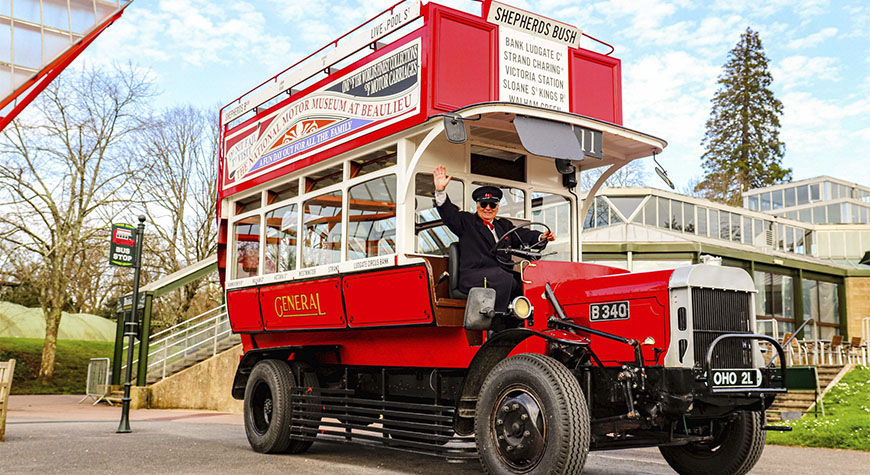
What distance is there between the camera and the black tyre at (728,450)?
6.36 meters

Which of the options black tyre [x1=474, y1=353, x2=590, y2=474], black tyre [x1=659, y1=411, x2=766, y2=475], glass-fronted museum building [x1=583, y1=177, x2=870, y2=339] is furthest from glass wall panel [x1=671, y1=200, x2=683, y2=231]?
black tyre [x1=474, y1=353, x2=590, y2=474]

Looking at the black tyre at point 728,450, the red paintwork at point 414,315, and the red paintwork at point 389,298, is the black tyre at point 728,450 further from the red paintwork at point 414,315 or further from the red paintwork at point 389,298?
the red paintwork at point 389,298

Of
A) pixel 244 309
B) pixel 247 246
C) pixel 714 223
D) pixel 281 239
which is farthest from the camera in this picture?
pixel 714 223

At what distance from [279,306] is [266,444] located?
1.49 m

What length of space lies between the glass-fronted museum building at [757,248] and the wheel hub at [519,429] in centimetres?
1936

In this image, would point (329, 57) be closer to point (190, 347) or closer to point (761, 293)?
point (190, 347)

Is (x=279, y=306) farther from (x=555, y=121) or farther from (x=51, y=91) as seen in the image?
(x=51, y=91)

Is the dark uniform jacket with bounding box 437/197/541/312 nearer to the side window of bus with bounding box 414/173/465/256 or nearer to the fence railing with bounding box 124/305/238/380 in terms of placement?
the side window of bus with bounding box 414/173/465/256

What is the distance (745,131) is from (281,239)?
47306 millimetres

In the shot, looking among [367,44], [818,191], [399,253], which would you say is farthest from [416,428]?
[818,191]

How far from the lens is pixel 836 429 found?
37.9ft

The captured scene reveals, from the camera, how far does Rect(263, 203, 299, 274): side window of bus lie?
367 inches

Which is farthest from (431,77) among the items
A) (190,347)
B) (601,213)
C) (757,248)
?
(757,248)

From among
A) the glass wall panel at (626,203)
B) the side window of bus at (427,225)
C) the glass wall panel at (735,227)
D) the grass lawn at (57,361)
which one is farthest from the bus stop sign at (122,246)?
the glass wall panel at (735,227)
